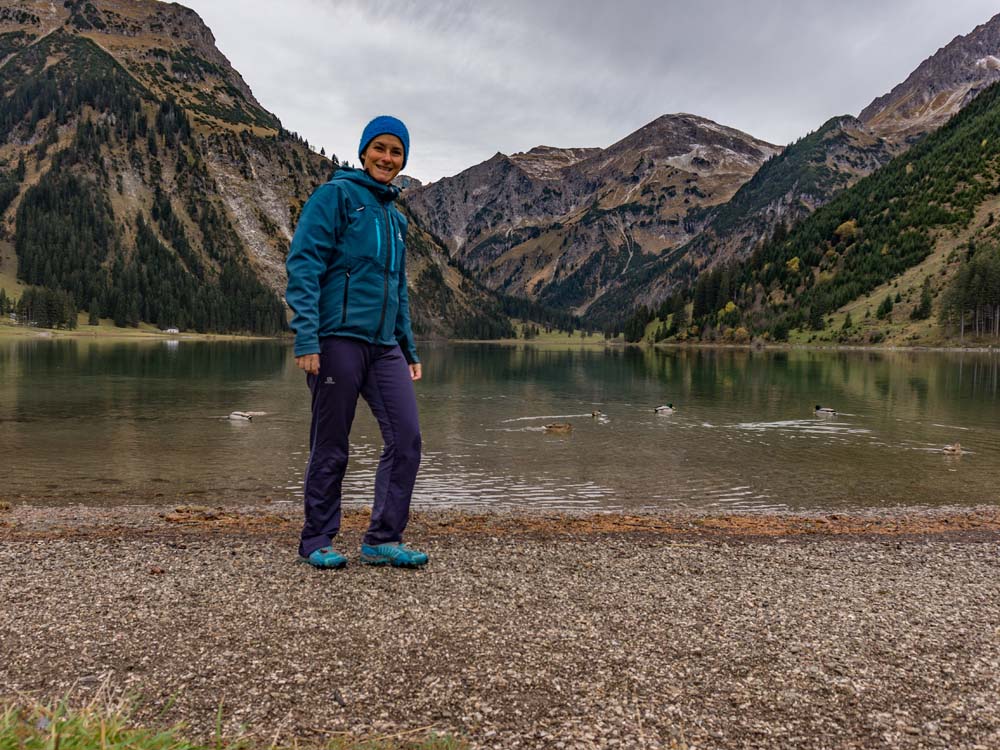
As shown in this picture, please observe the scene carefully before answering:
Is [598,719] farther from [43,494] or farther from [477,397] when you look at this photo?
[477,397]

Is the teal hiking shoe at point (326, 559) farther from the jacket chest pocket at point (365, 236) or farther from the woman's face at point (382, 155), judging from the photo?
the woman's face at point (382, 155)

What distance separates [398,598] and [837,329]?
593ft

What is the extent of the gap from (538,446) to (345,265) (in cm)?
2241

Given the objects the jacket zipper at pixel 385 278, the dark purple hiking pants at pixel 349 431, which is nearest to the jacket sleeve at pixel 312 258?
the dark purple hiking pants at pixel 349 431

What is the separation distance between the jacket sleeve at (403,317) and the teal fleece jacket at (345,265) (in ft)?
0.70

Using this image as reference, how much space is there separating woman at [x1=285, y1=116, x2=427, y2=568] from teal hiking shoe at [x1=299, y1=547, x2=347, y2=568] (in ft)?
0.04

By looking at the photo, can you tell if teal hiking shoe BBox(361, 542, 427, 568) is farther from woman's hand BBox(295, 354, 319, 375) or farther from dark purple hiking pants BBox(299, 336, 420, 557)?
woman's hand BBox(295, 354, 319, 375)

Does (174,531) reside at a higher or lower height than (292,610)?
lower

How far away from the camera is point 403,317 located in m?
8.52

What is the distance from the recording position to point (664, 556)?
9.13m

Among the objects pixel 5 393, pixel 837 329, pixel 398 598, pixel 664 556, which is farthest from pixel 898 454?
pixel 837 329

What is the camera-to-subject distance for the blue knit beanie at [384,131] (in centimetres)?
805

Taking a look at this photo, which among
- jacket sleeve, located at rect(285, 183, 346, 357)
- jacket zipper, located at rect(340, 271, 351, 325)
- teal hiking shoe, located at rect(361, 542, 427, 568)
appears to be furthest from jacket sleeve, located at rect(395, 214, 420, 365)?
teal hiking shoe, located at rect(361, 542, 427, 568)

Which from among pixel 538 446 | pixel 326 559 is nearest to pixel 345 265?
pixel 326 559
